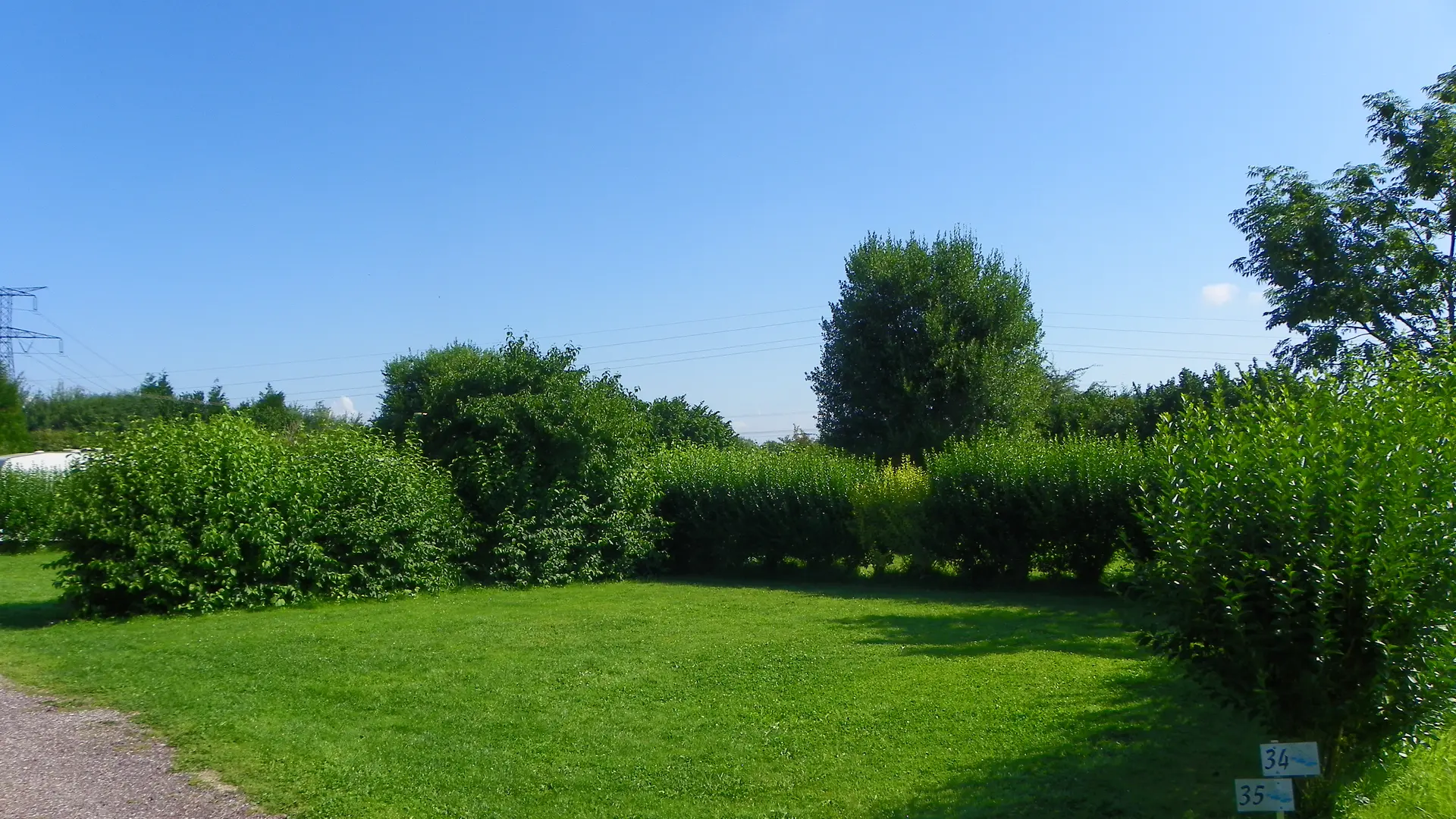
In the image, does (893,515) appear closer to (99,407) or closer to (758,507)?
(758,507)

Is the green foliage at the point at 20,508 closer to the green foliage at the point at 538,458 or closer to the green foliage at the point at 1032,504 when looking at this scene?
the green foliage at the point at 538,458

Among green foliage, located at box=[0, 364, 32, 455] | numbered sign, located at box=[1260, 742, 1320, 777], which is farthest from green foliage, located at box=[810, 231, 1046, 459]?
green foliage, located at box=[0, 364, 32, 455]

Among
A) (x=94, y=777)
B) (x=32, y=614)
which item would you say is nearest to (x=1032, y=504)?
(x=94, y=777)

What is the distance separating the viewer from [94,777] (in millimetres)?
6785

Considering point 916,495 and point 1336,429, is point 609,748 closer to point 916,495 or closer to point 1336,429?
point 1336,429

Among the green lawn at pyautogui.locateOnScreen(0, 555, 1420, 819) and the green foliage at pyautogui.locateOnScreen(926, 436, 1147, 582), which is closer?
the green lawn at pyautogui.locateOnScreen(0, 555, 1420, 819)

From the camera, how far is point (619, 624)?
1358 cm

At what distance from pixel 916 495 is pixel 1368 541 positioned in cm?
1432

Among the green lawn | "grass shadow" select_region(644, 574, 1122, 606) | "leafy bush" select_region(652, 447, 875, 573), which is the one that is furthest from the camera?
"leafy bush" select_region(652, 447, 875, 573)

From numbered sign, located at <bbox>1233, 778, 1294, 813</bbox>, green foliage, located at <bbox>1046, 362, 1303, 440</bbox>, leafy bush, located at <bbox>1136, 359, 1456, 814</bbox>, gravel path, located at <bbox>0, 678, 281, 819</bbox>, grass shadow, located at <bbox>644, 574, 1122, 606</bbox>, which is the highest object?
green foliage, located at <bbox>1046, 362, 1303, 440</bbox>

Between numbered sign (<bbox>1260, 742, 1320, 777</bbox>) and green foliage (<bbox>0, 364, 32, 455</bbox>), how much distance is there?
48.6m

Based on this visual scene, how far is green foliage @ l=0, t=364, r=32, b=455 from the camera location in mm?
41656

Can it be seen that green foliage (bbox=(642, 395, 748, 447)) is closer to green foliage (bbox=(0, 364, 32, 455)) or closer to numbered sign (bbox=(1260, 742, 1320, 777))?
green foliage (bbox=(0, 364, 32, 455))

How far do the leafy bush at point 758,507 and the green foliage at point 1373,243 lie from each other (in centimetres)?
854
